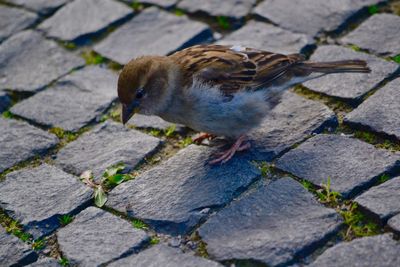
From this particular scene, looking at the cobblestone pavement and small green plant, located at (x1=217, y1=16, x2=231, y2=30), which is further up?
small green plant, located at (x1=217, y1=16, x2=231, y2=30)

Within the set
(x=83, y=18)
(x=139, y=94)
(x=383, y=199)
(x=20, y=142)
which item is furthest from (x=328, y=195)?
(x=83, y=18)

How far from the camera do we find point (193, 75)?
186 inches

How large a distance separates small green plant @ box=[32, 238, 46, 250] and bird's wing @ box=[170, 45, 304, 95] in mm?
1468

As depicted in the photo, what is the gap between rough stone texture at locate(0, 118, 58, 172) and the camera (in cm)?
497

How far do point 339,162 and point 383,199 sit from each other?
51 centimetres

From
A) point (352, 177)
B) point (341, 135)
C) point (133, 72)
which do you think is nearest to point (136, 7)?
point (133, 72)

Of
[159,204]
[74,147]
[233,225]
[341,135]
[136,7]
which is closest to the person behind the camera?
[233,225]

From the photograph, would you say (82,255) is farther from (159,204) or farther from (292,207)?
(292,207)

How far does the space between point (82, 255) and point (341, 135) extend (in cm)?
194

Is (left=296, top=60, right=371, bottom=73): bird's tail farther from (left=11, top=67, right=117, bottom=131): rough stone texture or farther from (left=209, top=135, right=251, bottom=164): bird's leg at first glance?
(left=11, top=67, right=117, bottom=131): rough stone texture

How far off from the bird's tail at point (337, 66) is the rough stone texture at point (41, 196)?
72.3 inches

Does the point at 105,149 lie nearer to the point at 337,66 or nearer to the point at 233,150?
the point at 233,150

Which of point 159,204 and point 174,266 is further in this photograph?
point 159,204

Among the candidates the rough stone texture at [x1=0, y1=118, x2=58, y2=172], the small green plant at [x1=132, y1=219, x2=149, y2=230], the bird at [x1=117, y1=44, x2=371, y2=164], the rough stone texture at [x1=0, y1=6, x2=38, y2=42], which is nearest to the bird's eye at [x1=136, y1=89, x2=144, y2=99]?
the bird at [x1=117, y1=44, x2=371, y2=164]
